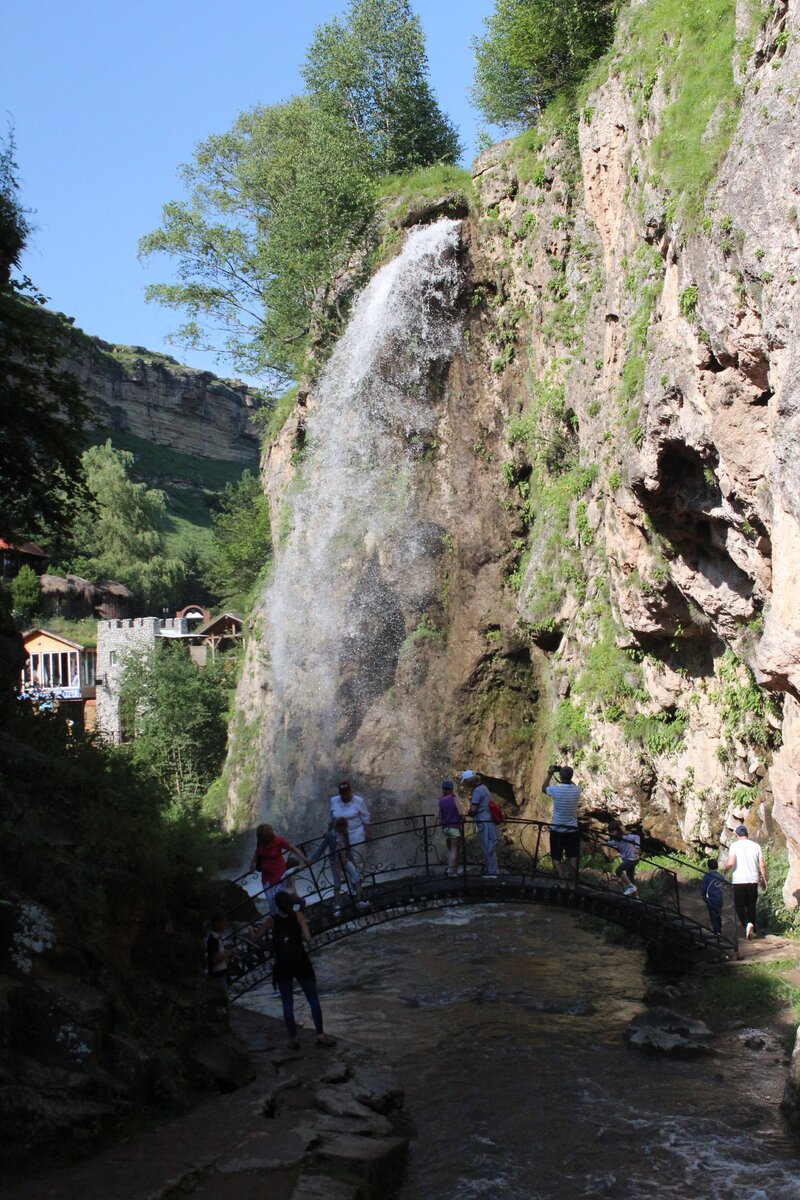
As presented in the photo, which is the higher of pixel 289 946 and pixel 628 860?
pixel 289 946

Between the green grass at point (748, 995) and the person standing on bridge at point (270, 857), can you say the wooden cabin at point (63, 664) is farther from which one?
the green grass at point (748, 995)

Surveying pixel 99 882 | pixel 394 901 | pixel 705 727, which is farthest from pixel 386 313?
pixel 99 882

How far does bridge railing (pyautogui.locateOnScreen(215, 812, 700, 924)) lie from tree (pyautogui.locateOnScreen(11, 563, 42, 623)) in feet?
124

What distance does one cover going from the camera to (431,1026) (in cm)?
1689

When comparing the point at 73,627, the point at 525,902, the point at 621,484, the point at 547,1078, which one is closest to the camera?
the point at 547,1078

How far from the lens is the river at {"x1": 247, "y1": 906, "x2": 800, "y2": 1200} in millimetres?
11523

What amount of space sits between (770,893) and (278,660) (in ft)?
66.0

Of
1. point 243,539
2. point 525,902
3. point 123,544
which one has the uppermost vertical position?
point 123,544

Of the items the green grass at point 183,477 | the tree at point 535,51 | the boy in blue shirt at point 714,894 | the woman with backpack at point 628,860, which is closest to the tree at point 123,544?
the green grass at point 183,477

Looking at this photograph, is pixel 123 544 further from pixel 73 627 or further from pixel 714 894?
pixel 714 894

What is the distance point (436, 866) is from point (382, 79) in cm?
3221

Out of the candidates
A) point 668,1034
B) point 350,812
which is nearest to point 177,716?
point 350,812

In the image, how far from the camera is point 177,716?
45.6 m

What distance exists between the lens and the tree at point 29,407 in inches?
714
